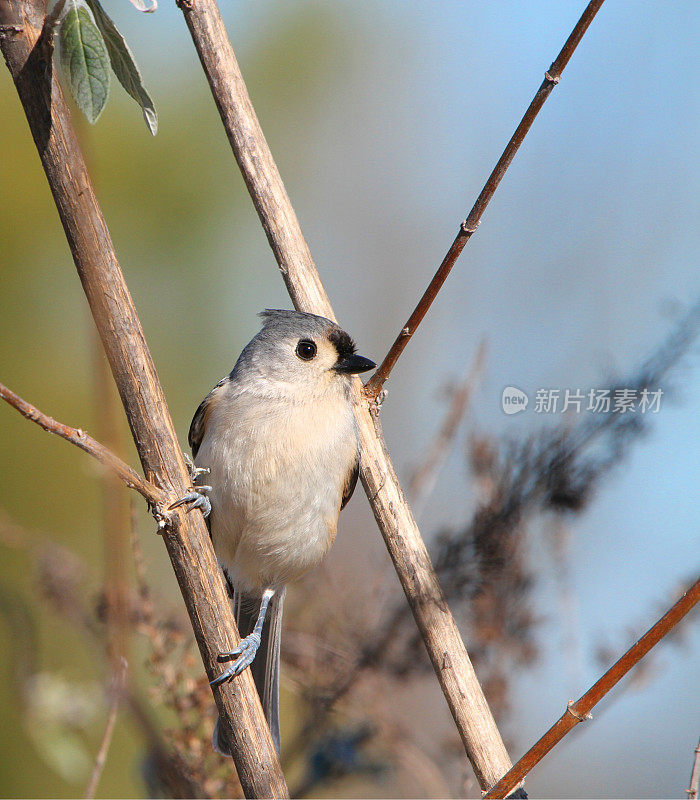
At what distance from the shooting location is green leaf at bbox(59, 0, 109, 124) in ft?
3.97

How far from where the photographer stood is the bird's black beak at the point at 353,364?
2.21 meters

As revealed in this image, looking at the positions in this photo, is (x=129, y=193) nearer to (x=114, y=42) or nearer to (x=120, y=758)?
(x=120, y=758)

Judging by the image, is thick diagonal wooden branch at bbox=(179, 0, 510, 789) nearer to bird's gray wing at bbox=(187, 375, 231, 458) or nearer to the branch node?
the branch node

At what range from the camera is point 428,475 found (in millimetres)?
2041

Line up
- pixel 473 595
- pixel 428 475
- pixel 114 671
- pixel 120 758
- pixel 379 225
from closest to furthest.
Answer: pixel 114 671, pixel 473 595, pixel 428 475, pixel 120 758, pixel 379 225


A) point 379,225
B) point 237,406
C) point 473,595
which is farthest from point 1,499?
point 379,225

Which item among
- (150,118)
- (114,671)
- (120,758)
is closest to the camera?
(150,118)

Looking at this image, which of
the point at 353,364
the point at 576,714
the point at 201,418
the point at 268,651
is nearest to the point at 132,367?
the point at 576,714

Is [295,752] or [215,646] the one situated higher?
[215,646]

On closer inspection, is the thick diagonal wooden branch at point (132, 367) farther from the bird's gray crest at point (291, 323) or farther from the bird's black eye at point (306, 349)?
the bird's black eye at point (306, 349)

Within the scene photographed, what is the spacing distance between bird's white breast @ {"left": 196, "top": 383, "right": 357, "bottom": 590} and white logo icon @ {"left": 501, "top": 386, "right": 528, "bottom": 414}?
0.56 metres

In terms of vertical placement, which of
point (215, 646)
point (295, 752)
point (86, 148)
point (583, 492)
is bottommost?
point (295, 752)

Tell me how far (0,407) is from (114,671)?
3.29 m

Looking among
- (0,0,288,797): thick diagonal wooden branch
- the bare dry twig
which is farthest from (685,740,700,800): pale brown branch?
the bare dry twig
